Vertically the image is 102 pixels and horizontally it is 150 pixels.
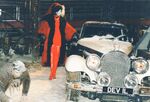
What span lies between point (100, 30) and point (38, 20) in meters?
4.65

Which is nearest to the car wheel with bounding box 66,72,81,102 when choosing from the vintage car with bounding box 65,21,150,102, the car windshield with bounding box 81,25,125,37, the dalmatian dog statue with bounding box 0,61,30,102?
the vintage car with bounding box 65,21,150,102

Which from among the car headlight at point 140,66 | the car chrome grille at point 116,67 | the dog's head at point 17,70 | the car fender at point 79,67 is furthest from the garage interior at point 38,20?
the car headlight at point 140,66

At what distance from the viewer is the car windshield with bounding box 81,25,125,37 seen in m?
11.4

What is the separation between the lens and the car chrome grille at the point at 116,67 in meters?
8.23

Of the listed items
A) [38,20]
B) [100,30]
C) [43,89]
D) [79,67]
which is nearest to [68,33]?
[100,30]

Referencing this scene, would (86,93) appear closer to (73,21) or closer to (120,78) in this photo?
(120,78)

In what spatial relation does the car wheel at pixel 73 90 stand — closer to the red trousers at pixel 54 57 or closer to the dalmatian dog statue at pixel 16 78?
the dalmatian dog statue at pixel 16 78

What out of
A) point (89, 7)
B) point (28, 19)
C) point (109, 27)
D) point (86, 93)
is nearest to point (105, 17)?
point (89, 7)

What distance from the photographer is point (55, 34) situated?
1143cm

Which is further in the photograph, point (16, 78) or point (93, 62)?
point (93, 62)

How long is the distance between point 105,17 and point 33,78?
27.8 ft

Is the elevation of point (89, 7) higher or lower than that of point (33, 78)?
higher

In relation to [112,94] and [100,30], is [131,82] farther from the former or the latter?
[100,30]

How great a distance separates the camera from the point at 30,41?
1452 cm
